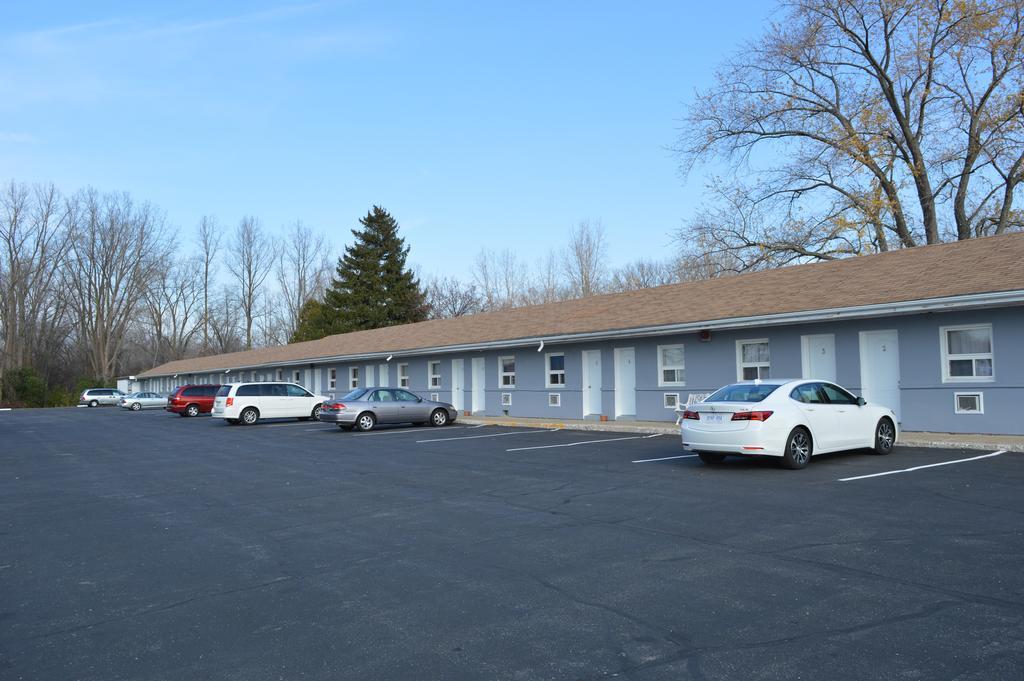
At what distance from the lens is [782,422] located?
11727 mm

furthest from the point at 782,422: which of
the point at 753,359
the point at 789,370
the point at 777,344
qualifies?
the point at 753,359

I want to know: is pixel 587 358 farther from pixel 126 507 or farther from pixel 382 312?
pixel 382 312

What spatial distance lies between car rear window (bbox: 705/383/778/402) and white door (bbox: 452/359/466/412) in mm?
17728

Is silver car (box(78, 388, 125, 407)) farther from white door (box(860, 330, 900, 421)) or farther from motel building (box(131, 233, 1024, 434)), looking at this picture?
white door (box(860, 330, 900, 421))

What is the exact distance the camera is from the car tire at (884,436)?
13.3 metres

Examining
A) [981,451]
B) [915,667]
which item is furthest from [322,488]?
[981,451]

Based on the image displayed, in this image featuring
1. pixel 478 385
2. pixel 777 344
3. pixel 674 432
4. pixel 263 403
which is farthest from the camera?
pixel 263 403

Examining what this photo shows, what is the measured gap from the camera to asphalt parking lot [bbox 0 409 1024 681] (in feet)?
14.9

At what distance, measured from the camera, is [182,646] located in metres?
4.88

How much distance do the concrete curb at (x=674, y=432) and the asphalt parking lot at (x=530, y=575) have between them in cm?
99

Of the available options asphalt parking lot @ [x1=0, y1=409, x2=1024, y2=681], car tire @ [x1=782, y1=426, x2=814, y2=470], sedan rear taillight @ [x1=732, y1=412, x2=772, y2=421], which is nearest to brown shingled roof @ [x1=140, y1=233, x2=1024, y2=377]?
asphalt parking lot @ [x1=0, y1=409, x2=1024, y2=681]

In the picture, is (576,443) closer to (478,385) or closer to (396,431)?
(396,431)

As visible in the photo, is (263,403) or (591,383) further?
(263,403)

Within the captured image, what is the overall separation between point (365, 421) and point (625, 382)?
816 cm
